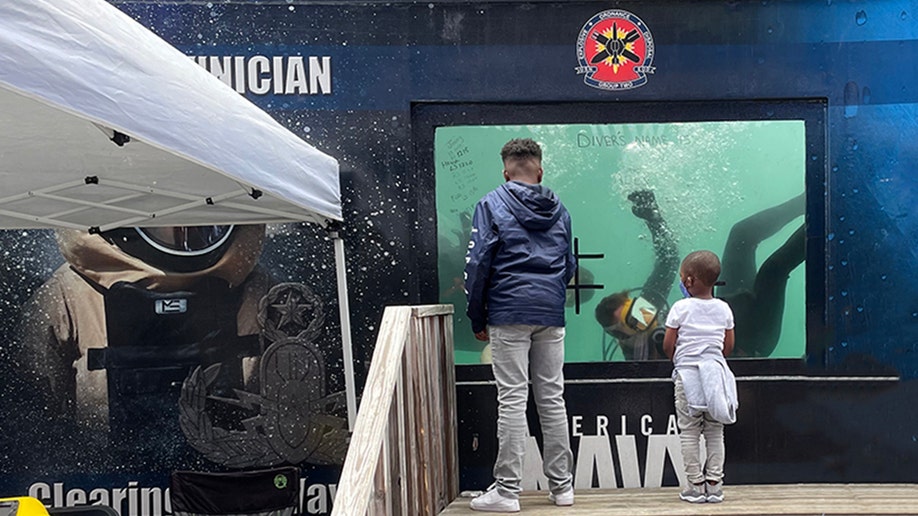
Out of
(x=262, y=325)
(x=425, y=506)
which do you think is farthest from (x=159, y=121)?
(x=262, y=325)

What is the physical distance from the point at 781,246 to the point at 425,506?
8.78 ft

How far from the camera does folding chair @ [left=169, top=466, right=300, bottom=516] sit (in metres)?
5.01

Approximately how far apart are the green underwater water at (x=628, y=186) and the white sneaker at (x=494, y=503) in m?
1.07

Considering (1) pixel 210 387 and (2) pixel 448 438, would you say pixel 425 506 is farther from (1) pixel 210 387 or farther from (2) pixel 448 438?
(1) pixel 210 387

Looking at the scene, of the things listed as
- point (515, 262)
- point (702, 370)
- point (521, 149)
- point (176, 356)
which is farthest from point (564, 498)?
point (176, 356)

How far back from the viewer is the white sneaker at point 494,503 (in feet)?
14.4

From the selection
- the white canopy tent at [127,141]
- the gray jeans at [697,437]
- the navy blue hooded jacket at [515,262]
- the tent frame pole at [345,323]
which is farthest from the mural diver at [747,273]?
the white canopy tent at [127,141]

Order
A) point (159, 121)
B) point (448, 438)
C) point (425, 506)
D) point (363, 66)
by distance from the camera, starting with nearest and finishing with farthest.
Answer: point (159, 121) < point (425, 506) < point (448, 438) < point (363, 66)

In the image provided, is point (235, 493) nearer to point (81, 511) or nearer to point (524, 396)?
point (81, 511)

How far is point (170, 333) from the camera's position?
5.38m

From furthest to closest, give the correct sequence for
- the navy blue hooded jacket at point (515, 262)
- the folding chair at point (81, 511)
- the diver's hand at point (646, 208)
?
the diver's hand at point (646, 208), the folding chair at point (81, 511), the navy blue hooded jacket at point (515, 262)

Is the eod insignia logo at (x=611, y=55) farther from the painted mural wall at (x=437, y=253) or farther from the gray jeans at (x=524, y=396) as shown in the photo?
the gray jeans at (x=524, y=396)

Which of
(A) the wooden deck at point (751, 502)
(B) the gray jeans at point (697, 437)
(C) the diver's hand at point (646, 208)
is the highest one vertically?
(C) the diver's hand at point (646, 208)

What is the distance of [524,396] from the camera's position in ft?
14.3
